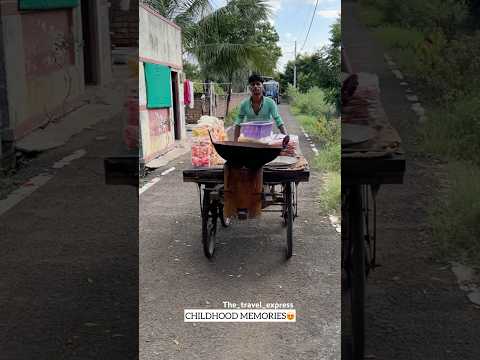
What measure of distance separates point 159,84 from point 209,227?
50 centimetres

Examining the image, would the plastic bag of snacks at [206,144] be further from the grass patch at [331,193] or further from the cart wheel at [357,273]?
the cart wheel at [357,273]

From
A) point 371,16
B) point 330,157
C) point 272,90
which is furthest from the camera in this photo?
point 371,16

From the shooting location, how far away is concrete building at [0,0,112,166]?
81.3 inches

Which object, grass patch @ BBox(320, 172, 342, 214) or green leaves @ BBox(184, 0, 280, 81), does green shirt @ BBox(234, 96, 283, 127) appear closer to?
green leaves @ BBox(184, 0, 280, 81)

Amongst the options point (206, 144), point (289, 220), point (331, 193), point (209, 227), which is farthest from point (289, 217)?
point (206, 144)

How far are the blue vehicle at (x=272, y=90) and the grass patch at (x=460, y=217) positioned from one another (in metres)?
0.86

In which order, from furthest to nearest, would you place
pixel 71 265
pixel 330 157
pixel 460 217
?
pixel 71 265, pixel 460 217, pixel 330 157

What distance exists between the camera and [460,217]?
88.8 inches

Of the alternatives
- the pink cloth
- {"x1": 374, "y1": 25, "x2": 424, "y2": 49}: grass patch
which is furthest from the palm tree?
{"x1": 374, "y1": 25, "x2": 424, "y2": 49}: grass patch

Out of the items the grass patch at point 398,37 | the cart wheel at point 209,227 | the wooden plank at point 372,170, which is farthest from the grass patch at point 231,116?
the grass patch at point 398,37

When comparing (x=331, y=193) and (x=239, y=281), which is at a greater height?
(x=331, y=193)

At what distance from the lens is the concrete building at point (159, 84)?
1792mm

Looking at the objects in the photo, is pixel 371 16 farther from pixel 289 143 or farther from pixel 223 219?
pixel 223 219

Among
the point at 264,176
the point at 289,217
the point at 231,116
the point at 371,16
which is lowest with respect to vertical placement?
the point at 289,217
